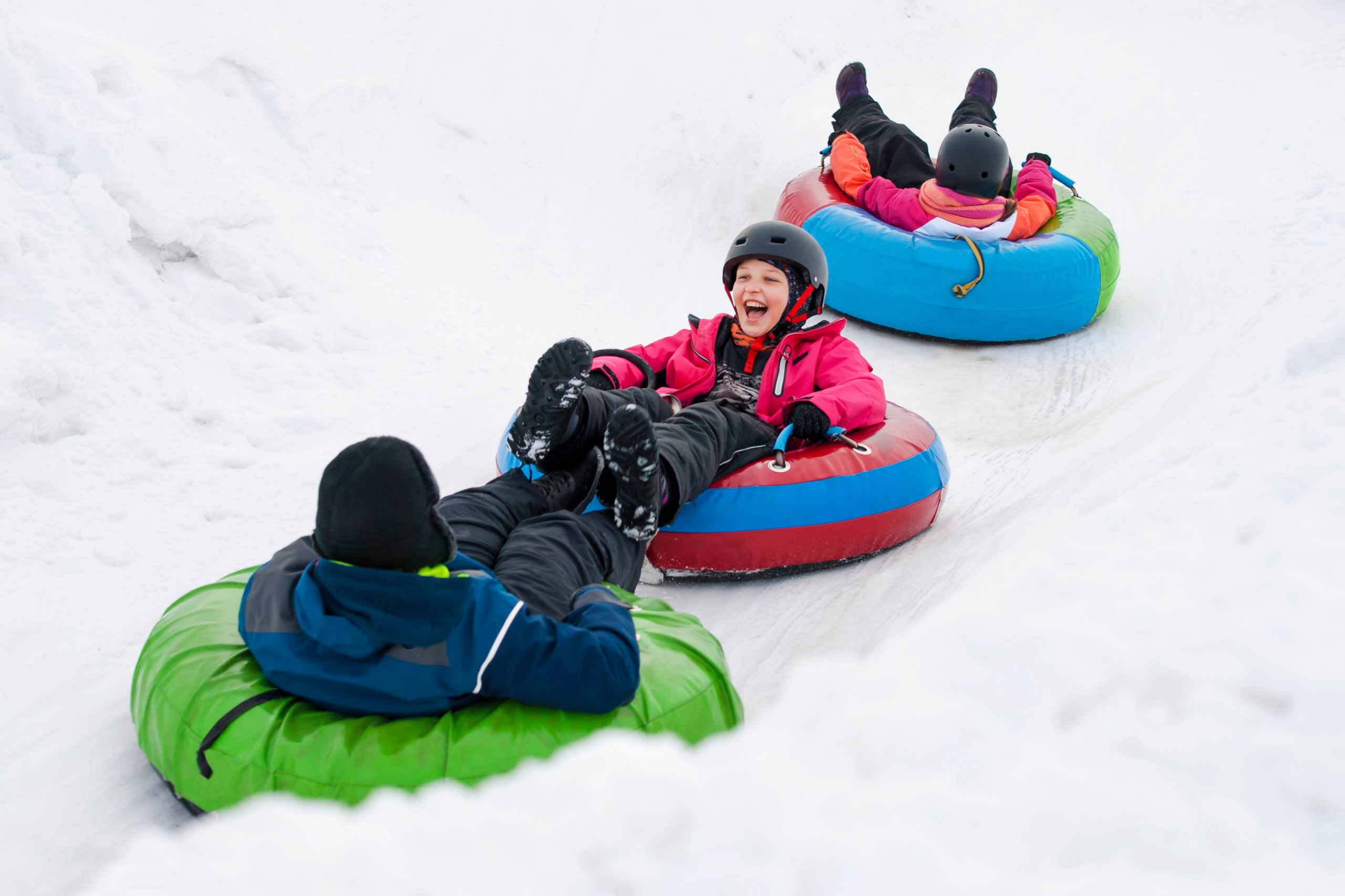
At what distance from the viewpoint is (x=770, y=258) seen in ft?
11.6

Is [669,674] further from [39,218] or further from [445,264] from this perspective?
[445,264]

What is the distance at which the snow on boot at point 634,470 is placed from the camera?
2.53 metres

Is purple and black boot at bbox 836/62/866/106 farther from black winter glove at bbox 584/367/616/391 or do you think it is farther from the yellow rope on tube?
black winter glove at bbox 584/367/616/391

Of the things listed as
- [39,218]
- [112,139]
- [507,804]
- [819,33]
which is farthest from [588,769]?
[819,33]

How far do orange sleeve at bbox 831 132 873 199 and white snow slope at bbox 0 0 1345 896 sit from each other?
0.85m

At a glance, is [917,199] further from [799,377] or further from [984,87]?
[799,377]

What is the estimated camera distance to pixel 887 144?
239 inches

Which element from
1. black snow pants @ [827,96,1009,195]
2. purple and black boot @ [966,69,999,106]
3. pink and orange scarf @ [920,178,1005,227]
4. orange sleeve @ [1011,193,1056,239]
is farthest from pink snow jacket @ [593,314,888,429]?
purple and black boot @ [966,69,999,106]

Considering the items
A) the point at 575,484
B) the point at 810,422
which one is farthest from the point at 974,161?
the point at 575,484

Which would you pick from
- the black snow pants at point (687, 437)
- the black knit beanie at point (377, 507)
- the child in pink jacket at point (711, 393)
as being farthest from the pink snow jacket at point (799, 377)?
the black knit beanie at point (377, 507)

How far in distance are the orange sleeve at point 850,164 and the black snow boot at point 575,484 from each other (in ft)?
11.1

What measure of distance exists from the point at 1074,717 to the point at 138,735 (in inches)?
73.0

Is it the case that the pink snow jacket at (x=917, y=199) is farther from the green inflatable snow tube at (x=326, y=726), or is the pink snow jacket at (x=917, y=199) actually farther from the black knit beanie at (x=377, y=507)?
the black knit beanie at (x=377, y=507)

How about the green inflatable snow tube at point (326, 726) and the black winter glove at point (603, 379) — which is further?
the black winter glove at point (603, 379)
